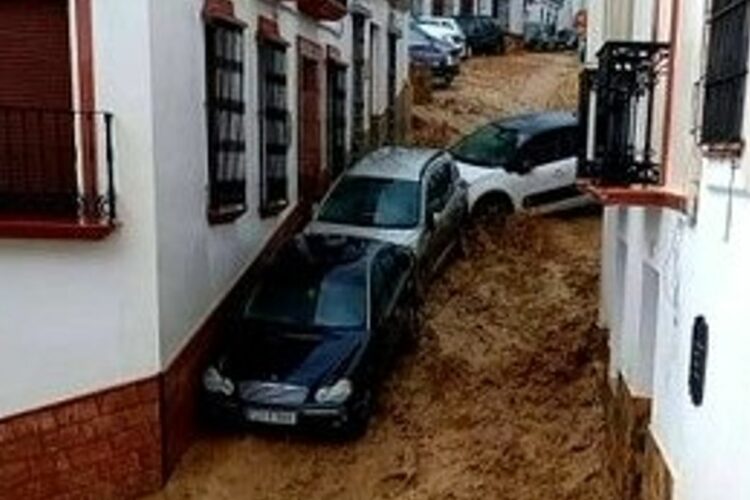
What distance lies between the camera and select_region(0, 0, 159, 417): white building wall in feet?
32.4

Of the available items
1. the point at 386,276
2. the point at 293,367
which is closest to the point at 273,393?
the point at 293,367

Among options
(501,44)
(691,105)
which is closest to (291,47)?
(691,105)

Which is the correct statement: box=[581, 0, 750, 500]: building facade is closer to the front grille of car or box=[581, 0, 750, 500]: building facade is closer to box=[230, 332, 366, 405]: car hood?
box=[230, 332, 366, 405]: car hood

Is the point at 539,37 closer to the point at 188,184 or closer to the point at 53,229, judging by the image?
the point at 188,184

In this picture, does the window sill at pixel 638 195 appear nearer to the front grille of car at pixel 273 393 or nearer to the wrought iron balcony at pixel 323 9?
the front grille of car at pixel 273 393

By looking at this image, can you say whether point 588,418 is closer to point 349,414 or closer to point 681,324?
point 349,414

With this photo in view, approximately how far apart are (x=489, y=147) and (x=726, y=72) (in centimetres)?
1308

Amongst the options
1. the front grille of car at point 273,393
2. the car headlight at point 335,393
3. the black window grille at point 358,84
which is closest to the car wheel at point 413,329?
the car headlight at point 335,393

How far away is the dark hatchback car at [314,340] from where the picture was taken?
37.5ft

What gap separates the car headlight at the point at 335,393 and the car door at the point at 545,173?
803 centimetres

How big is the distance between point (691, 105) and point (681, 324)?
1.54 meters

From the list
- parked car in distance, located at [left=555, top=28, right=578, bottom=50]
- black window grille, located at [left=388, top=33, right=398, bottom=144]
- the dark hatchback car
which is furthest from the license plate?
parked car in distance, located at [left=555, top=28, right=578, bottom=50]

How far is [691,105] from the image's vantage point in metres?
7.96

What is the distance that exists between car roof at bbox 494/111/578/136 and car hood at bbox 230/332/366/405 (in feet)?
27.7
